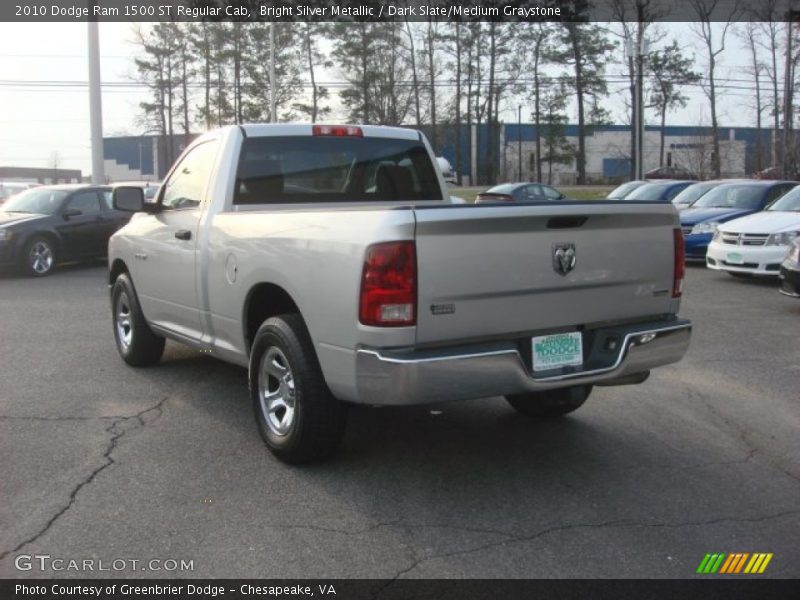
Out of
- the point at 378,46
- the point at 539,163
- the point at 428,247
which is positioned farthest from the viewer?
the point at 539,163

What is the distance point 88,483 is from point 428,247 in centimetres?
222

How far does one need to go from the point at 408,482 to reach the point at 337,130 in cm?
271

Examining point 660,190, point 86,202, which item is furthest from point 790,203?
point 86,202

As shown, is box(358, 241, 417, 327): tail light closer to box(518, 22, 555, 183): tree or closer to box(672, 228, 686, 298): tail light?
box(672, 228, 686, 298): tail light

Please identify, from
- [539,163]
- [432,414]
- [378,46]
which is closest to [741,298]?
[432,414]

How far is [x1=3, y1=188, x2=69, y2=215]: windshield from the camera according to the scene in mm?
14438

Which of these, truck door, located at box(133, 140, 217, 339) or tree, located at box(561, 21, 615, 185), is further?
tree, located at box(561, 21, 615, 185)

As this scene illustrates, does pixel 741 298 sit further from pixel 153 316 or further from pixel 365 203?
pixel 153 316

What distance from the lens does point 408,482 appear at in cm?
429

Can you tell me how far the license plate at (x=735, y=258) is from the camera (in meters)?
11.7

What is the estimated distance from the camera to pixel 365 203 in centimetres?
583

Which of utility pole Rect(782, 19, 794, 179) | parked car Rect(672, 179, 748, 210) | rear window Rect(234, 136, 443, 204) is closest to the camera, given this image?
rear window Rect(234, 136, 443, 204)

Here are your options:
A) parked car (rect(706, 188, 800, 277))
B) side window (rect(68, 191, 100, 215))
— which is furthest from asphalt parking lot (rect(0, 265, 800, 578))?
side window (rect(68, 191, 100, 215))

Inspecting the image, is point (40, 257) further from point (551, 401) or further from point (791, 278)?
point (791, 278)
